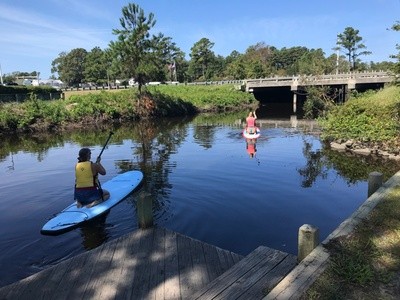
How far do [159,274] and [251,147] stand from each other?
1339 centimetres

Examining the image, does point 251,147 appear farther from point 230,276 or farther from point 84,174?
point 230,276

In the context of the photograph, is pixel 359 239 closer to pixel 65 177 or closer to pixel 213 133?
pixel 65 177

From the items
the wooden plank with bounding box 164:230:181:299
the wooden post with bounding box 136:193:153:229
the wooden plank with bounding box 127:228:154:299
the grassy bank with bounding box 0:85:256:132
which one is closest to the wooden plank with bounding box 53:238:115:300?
the wooden plank with bounding box 127:228:154:299

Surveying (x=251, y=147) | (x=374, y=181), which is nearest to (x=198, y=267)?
(x=374, y=181)

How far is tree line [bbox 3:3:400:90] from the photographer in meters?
35.0

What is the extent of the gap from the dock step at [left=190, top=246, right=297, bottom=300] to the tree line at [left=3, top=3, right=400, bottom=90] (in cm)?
1329

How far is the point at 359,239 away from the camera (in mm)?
4676

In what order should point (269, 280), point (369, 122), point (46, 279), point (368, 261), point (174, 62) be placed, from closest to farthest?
point (368, 261), point (269, 280), point (46, 279), point (369, 122), point (174, 62)

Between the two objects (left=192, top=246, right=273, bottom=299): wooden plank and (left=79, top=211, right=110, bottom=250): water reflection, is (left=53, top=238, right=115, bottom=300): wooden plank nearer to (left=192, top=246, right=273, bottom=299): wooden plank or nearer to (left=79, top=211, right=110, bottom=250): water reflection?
(left=79, top=211, right=110, bottom=250): water reflection

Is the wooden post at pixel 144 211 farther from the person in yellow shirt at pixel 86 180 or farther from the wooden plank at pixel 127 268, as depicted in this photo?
the person in yellow shirt at pixel 86 180

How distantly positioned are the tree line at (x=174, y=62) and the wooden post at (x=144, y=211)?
43.6 feet

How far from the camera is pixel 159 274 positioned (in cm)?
502

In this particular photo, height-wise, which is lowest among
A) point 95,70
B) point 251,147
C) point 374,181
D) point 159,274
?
point 159,274

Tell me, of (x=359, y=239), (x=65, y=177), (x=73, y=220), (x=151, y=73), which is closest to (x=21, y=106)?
(x=151, y=73)
